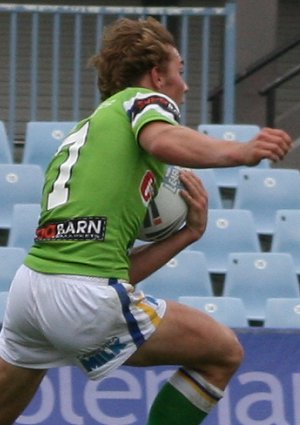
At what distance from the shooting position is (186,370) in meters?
4.82

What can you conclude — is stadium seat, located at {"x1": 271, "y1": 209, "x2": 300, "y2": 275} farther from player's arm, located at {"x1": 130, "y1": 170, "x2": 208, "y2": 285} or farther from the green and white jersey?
the green and white jersey

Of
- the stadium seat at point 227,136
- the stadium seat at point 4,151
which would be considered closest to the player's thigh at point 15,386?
the stadium seat at point 4,151

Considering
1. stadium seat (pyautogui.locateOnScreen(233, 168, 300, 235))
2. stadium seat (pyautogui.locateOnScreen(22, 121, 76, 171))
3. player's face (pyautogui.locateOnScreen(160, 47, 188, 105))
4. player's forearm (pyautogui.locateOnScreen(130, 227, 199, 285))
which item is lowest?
stadium seat (pyautogui.locateOnScreen(233, 168, 300, 235))

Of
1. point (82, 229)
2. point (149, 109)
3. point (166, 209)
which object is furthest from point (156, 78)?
point (82, 229)

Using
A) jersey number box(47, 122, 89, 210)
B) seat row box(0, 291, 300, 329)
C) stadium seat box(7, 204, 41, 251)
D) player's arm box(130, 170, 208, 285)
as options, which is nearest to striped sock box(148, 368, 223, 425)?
player's arm box(130, 170, 208, 285)

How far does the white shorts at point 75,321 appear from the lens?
4.57m

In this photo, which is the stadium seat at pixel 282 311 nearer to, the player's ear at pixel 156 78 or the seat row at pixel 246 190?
the seat row at pixel 246 190

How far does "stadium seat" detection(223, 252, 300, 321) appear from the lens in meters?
7.44

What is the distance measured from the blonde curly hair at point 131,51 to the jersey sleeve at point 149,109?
0.14 meters

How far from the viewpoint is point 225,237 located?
311 inches

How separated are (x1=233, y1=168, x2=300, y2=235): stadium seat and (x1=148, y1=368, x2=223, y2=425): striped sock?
3498mm

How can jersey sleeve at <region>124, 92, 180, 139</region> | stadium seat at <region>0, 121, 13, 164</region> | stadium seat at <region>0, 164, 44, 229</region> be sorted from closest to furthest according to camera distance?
jersey sleeve at <region>124, 92, 180, 139</region>, stadium seat at <region>0, 164, 44, 229</region>, stadium seat at <region>0, 121, 13, 164</region>

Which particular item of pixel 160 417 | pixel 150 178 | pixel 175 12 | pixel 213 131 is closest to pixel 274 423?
pixel 160 417

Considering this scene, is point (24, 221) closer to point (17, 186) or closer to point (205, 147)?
point (17, 186)
